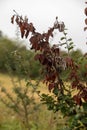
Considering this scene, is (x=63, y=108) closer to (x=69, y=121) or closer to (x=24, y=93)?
(x=69, y=121)

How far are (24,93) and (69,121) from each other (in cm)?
480

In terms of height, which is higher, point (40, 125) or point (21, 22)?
point (21, 22)

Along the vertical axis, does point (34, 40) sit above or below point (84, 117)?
above

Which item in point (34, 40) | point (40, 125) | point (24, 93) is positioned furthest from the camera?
point (40, 125)

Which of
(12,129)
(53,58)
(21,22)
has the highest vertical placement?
(21,22)

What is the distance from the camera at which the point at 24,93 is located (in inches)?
374

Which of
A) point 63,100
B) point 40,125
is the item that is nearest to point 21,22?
point 63,100

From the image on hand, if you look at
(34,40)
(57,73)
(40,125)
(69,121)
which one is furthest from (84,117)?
(40,125)

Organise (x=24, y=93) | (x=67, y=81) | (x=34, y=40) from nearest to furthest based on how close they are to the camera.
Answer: (x=34, y=40) < (x=67, y=81) < (x=24, y=93)

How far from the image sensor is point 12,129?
11133mm

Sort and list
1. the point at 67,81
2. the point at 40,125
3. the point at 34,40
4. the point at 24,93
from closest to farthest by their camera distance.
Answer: the point at 34,40 → the point at 67,81 → the point at 24,93 → the point at 40,125

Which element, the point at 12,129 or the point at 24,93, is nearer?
the point at 24,93

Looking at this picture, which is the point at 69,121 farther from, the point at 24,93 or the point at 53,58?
the point at 24,93

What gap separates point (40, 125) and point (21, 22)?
664 cm
